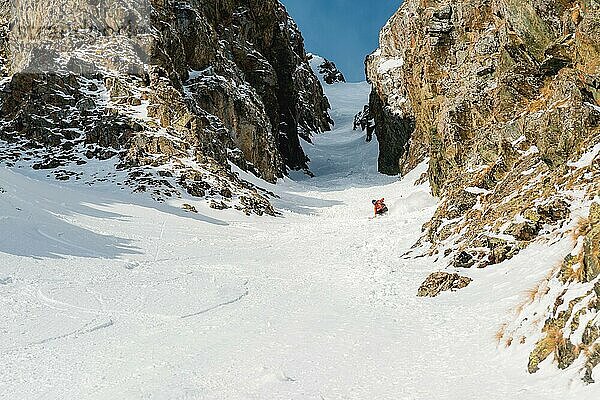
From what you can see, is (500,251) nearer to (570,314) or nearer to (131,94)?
(570,314)

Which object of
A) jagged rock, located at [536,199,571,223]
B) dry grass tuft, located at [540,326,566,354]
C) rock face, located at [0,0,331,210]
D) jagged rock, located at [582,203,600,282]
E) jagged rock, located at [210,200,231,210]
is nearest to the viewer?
dry grass tuft, located at [540,326,566,354]

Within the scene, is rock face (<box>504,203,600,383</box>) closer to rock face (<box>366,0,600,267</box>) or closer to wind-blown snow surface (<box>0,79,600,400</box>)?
wind-blown snow surface (<box>0,79,600,400</box>)

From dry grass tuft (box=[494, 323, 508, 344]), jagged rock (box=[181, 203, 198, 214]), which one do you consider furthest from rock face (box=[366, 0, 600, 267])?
jagged rock (box=[181, 203, 198, 214])

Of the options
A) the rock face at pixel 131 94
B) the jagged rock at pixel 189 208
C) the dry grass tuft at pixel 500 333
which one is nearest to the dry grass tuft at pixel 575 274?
the dry grass tuft at pixel 500 333

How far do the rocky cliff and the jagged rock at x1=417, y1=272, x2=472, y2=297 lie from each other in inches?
35.9

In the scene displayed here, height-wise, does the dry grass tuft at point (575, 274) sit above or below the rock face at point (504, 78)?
below

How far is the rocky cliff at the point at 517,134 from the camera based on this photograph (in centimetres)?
1118

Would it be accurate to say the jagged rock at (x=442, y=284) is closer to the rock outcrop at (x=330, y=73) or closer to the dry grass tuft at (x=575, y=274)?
the dry grass tuft at (x=575, y=274)

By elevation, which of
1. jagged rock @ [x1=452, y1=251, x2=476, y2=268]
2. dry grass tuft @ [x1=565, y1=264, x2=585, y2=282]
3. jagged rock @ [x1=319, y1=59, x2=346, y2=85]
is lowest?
jagged rock @ [x1=452, y1=251, x2=476, y2=268]

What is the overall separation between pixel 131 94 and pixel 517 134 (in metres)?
29.4

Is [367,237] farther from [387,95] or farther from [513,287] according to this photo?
[387,95]

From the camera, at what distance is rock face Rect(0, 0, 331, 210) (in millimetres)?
33969

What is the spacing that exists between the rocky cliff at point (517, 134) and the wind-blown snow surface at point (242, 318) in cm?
95

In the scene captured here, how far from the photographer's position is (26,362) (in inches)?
284
